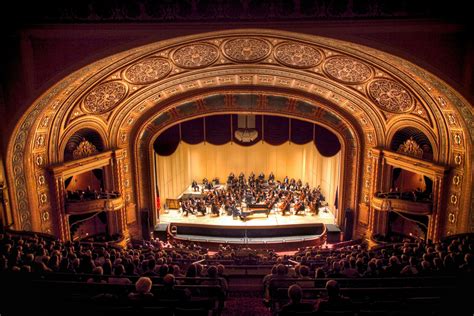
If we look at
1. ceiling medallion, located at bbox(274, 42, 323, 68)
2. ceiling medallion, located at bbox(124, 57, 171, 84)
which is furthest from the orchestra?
ceiling medallion, located at bbox(274, 42, 323, 68)

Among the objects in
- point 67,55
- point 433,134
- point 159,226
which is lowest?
point 159,226

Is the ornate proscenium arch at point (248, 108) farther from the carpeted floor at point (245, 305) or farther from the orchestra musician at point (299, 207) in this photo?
the carpeted floor at point (245, 305)

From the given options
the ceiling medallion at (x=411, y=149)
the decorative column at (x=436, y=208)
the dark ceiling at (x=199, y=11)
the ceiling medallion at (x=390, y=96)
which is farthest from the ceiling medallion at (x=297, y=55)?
the decorative column at (x=436, y=208)

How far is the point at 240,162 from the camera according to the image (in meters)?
23.1

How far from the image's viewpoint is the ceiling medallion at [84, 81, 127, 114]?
11953 millimetres

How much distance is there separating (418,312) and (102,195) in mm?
12350

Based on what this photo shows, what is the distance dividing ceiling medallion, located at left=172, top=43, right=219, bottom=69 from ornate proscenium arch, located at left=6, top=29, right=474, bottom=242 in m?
0.03

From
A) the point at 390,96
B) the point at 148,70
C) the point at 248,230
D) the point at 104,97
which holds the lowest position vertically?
the point at 248,230

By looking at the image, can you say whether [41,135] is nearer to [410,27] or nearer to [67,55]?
[67,55]

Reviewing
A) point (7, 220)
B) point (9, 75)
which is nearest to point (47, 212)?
point (7, 220)

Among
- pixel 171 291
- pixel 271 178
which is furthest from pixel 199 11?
pixel 271 178

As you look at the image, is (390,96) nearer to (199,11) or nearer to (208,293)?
(199,11)

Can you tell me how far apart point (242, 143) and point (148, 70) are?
240 inches

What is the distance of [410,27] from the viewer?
8133mm
